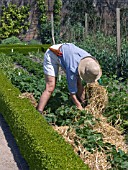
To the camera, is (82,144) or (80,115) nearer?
(82,144)

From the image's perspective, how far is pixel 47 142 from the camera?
352 cm

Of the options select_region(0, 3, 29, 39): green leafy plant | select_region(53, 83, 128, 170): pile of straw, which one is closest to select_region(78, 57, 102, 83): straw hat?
select_region(53, 83, 128, 170): pile of straw

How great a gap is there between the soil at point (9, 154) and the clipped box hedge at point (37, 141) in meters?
0.12

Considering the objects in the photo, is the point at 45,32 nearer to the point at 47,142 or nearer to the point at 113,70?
the point at 113,70

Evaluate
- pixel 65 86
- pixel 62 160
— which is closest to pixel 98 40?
pixel 65 86

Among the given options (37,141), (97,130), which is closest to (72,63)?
(97,130)

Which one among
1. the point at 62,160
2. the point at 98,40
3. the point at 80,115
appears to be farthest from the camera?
Answer: the point at 98,40

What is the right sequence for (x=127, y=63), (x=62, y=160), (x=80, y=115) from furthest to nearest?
(x=127, y=63)
(x=80, y=115)
(x=62, y=160)

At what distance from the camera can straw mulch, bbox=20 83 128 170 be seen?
3.55 metres

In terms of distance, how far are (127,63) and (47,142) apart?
15.4ft

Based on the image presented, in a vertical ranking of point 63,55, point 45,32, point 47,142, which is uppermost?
point 63,55

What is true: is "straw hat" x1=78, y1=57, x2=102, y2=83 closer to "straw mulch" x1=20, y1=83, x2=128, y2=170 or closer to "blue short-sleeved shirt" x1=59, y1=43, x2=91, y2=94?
"blue short-sleeved shirt" x1=59, y1=43, x2=91, y2=94

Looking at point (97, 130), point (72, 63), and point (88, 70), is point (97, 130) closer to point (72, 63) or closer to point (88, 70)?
point (88, 70)

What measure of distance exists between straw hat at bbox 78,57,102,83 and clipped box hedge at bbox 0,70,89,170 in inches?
28.1
